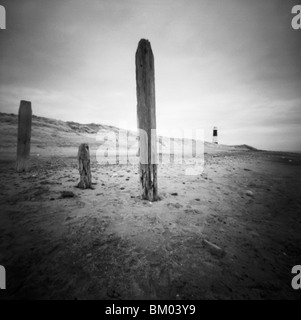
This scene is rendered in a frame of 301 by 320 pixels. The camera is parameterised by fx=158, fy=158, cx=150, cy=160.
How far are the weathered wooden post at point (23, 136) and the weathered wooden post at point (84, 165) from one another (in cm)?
331

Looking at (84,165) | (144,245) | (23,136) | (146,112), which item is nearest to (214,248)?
(144,245)

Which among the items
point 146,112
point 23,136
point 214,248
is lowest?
point 214,248

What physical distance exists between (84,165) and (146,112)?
2091 mm

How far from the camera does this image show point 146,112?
10.3 feet

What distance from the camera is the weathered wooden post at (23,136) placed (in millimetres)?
5754

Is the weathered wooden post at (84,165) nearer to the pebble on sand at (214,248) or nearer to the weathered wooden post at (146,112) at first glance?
the weathered wooden post at (146,112)

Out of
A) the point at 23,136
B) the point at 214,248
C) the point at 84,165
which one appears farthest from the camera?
the point at 23,136

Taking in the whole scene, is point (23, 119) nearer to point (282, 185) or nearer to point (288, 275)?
point (288, 275)

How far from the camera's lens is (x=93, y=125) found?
2569cm

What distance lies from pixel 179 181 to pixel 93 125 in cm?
2382

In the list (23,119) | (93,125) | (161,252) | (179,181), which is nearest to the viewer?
(161,252)

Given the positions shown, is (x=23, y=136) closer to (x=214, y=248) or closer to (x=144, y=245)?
(x=144, y=245)
